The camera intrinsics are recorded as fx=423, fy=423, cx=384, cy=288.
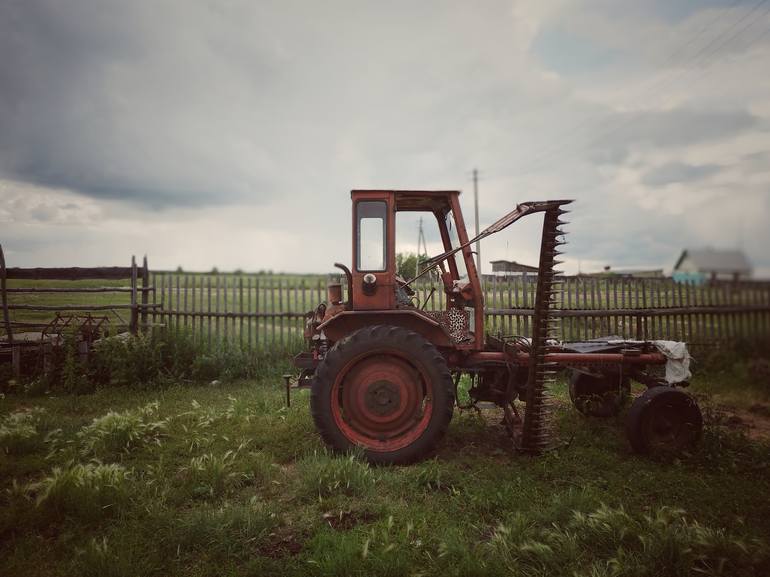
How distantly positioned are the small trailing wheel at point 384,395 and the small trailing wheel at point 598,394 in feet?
7.97

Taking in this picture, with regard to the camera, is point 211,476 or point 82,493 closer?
point 82,493

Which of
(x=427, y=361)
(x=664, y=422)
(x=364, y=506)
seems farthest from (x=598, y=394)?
(x=364, y=506)

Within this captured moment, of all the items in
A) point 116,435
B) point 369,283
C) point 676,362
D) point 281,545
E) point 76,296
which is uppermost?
point 369,283

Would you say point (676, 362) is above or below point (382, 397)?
Result: above

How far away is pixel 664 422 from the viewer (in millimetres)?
4316

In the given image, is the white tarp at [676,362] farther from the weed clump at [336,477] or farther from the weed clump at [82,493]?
the weed clump at [82,493]

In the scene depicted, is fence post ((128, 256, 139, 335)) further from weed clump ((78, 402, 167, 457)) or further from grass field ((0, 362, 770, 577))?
weed clump ((78, 402, 167, 457))

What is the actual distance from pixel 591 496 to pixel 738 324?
10.7ft

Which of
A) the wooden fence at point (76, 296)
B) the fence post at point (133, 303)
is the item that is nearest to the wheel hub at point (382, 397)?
the wooden fence at point (76, 296)

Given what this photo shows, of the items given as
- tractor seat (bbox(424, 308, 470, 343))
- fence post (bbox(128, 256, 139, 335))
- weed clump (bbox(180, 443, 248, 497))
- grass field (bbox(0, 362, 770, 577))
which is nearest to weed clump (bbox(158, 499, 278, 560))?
grass field (bbox(0, 362, 770, 577))

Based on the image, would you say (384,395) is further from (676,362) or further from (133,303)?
(133,303)

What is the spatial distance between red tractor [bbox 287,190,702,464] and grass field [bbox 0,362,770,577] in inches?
11.1

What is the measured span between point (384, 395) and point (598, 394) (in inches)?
126

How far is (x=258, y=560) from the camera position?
281 cm
